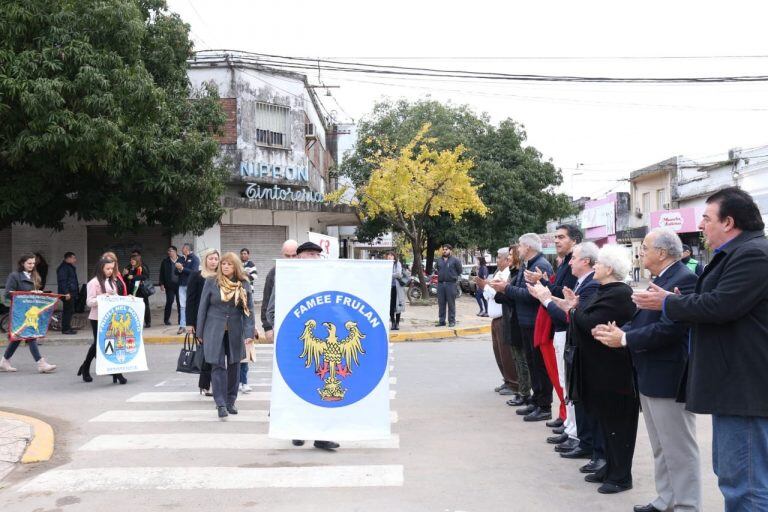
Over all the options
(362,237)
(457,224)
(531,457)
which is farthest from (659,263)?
(362,237)

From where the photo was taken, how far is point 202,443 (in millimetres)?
6773

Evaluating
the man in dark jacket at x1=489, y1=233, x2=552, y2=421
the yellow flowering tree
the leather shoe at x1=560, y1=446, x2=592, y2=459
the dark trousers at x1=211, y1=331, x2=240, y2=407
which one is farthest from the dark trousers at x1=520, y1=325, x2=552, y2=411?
the yellow flowering tree

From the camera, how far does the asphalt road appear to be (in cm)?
513

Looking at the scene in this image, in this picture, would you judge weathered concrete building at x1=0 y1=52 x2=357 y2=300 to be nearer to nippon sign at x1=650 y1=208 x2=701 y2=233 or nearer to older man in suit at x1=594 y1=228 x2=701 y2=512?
older man in suit at x1=594 y1=228 x2=701 y2=512

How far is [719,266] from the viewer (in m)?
3.89

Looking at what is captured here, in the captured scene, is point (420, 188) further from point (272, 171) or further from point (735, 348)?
point (735, 348)

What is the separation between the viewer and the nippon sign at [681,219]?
39.0 m

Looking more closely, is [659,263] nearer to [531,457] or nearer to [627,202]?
[531,457]

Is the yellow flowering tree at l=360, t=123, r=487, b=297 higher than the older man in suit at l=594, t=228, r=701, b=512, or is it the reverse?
the yellow flowering tree at l=360, t=123, r=487, b=297

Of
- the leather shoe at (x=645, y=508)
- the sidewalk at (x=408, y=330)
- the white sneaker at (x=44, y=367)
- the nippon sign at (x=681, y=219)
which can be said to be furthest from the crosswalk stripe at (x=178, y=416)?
the nippon sign at (x=681, y=219)

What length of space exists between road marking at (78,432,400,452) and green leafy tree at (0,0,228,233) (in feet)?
25.7

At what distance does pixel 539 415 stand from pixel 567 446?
51.4 inches

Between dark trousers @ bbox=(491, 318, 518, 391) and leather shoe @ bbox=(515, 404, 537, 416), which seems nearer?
leather shoe @ bbox=(515, 404, 537, 416)

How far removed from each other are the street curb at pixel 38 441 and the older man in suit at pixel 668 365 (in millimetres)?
5059
